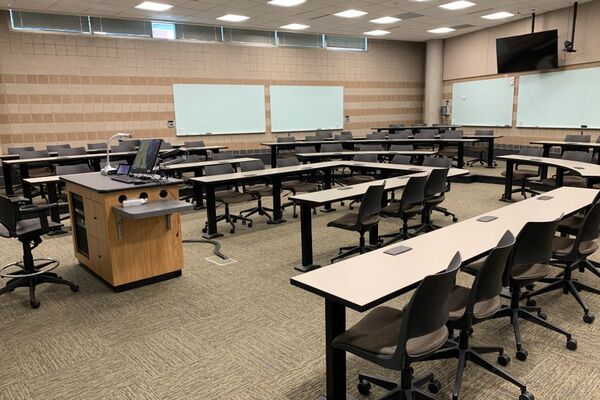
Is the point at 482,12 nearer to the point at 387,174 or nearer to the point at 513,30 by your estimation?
the point at 513,30

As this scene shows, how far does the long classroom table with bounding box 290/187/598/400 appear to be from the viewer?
6.97 ft

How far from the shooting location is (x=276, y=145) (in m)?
10.4

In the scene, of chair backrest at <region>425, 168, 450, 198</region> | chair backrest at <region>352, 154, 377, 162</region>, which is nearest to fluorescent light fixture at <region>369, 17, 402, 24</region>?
chair backrest at <region>352, 154, 377, 162</region>

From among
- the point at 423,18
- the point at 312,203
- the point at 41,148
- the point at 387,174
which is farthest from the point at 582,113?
the point at 41,148

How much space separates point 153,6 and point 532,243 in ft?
27.8

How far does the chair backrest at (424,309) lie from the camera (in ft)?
6.33

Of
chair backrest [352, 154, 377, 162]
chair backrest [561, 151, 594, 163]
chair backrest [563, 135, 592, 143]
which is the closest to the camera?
chair backrest [561, 151, 594, 163]

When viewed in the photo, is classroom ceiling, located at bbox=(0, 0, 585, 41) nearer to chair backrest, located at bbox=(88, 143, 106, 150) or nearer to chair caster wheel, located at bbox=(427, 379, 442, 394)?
chair backrest, located at bbox=(88, 143, 106, 150)

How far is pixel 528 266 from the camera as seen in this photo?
3.09m

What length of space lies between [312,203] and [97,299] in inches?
81.7

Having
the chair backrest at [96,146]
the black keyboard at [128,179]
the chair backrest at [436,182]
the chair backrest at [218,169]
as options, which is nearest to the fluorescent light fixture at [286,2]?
the chair backrest at [218,169]

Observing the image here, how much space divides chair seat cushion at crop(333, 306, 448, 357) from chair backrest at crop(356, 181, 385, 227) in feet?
6.61

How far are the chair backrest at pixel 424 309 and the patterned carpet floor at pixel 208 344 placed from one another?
0.71 m

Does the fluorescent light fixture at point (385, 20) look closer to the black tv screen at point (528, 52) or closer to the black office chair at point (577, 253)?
Answer: the black tv screen at point (528, 52)
